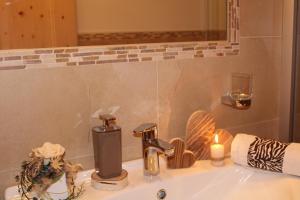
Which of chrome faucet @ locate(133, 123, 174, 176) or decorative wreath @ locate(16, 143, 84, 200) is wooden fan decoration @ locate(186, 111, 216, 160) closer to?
chrome faucet @ locate(133, 123, 174, 176)

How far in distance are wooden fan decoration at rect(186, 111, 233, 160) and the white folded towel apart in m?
0.09

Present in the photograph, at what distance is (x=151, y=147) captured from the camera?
3.46 ft

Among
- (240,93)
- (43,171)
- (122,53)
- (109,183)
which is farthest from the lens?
(240,93)

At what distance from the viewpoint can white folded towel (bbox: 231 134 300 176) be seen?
3.47ft

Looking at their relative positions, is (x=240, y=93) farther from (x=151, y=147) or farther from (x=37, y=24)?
→ (x=37, y=24)

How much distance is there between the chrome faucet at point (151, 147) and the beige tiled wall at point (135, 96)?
4.5 inches

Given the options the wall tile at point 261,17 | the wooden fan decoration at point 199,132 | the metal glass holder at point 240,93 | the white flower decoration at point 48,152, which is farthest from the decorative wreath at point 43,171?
the wall tile at point 261,17

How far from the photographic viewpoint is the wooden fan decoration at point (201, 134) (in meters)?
1.21

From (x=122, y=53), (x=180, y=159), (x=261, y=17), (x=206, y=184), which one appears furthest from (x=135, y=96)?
(x=261, y=17)

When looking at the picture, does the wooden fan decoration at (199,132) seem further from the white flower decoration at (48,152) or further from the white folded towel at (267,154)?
the white flower decoration at (48,152)

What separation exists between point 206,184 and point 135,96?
0.35m

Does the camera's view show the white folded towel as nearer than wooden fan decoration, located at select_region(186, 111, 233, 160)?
Yes

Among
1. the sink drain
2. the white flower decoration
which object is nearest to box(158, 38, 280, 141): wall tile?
the sink drain

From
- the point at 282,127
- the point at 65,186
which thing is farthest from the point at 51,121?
the point at 282,127
